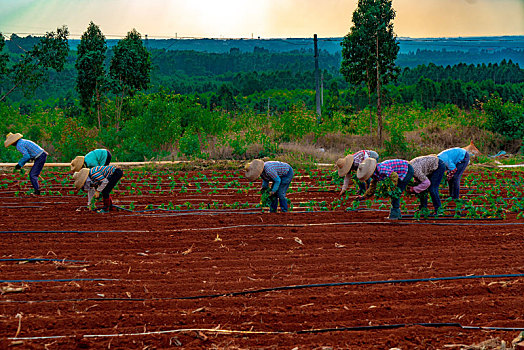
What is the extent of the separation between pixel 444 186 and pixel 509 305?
672cm

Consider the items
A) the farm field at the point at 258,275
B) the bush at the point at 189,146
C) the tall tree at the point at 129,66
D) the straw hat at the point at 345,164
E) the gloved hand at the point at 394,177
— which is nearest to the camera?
the farm field at the point at 258,275

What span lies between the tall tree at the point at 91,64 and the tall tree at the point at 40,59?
106cm

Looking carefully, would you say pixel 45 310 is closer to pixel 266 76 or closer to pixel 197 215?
pixel 197 215

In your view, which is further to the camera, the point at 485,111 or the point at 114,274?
the point at 485,111

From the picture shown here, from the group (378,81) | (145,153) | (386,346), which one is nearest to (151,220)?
(386,346)

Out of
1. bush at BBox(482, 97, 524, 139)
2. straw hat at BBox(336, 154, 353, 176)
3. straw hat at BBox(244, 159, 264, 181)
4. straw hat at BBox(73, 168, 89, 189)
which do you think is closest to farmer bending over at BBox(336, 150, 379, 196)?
straw hat at BBox(336, 154, 353, 176)

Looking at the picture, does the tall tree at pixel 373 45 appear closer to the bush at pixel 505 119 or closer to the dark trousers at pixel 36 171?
the bush at pixel 505 119

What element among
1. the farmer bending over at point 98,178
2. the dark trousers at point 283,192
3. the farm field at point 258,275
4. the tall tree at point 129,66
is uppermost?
the tall tree at point 129,66

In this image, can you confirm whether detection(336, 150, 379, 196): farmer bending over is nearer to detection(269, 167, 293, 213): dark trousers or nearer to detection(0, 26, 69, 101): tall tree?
detection(269, 167, 293, 213): dark trousers

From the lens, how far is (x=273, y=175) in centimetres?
926

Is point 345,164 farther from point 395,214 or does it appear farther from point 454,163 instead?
point 454,163

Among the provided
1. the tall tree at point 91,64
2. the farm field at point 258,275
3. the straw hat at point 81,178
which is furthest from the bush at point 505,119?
the straw hat at point 81,178

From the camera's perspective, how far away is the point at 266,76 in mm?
49812

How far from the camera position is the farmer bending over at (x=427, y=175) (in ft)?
28.5
